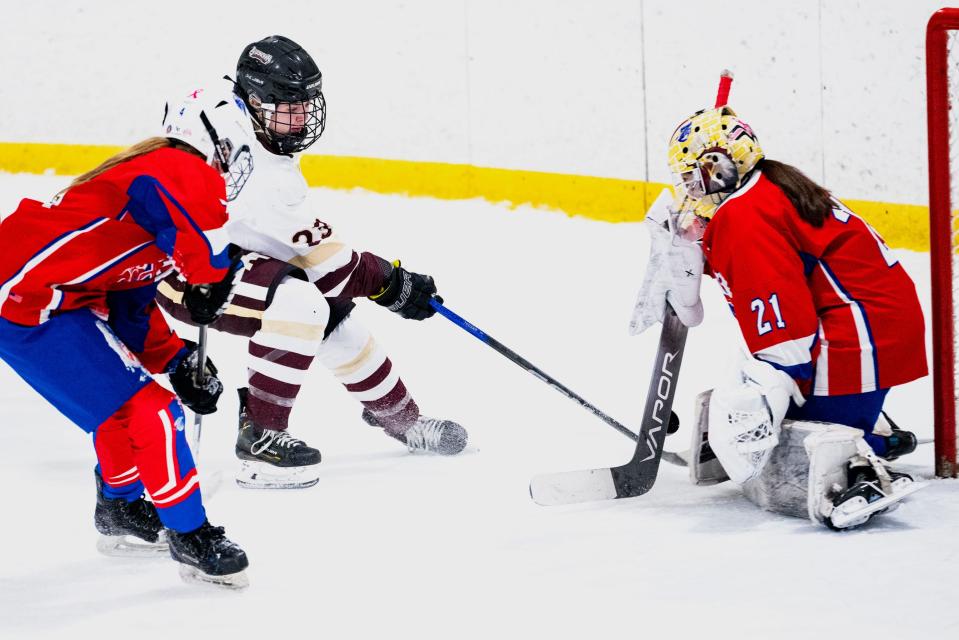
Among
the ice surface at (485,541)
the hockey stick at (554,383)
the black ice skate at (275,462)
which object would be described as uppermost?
the hockey stick at (554,383)

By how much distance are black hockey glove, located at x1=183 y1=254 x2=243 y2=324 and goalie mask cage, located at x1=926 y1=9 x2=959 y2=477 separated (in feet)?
4.40

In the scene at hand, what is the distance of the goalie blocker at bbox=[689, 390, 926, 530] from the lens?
6.92ft

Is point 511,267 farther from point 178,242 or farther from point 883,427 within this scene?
point 178,242

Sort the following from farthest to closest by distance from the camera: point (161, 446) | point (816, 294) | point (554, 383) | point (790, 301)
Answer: point (554, 383) → point (816, 294) → point (790, 301) → point (161, 446)

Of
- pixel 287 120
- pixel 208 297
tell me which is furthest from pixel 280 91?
pixel 208 297

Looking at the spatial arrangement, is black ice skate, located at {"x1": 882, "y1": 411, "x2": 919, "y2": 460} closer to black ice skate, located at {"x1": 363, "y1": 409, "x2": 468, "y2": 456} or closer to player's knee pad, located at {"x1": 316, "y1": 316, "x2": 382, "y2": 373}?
black ice skate, located at {"x1": 363, "y1": 409, "x2": 468, "y2": 456}

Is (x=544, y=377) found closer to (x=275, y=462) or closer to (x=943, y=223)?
(x=275, y=462)

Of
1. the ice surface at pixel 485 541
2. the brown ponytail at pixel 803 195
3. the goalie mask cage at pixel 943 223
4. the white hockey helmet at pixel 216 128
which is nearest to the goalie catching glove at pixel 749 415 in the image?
the ice surface at pixel 485 541

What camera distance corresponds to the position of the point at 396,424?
2.96m

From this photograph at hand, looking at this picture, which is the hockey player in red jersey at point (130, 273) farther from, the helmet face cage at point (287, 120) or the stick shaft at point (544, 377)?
the stick shaft at point (544, 377)

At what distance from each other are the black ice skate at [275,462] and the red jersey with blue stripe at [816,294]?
3.18 feet

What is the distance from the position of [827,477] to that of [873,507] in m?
0.09

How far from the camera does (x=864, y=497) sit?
83.0 inches

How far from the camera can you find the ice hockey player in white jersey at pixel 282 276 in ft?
8.64
